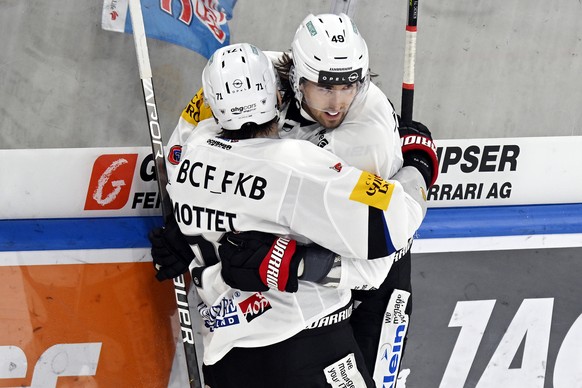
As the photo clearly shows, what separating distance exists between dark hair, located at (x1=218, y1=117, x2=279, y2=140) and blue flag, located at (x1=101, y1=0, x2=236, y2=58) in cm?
56

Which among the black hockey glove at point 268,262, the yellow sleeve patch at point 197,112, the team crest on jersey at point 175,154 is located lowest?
the black hockey glove at point 268,262

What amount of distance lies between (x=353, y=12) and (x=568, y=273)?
118cm

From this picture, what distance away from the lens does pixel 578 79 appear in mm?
2771

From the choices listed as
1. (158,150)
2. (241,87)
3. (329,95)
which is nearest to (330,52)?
(329,95)

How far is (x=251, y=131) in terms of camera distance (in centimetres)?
205

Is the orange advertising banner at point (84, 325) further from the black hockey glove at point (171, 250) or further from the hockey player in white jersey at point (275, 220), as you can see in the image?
the hockey player in white jersey at point (275, 220)

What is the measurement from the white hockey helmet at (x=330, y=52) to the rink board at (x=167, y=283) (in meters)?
0.72

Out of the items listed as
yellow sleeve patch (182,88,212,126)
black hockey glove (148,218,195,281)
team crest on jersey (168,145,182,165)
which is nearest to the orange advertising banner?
black hockey glove (148,218,195,281)

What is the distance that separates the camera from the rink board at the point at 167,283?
254 centimetres

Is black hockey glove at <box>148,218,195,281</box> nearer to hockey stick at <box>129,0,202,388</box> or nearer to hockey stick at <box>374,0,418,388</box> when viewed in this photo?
hockey stick at <box>129,0,202,388</box>

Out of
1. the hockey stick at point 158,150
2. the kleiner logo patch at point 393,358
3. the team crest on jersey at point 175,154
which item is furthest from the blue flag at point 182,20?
the kleiner logo patch at point 393,358

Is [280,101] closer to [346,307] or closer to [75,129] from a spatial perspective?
[346,307]

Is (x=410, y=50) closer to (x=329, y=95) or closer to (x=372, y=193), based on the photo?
(x=329, y=95)

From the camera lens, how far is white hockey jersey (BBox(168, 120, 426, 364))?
6.35 feet
